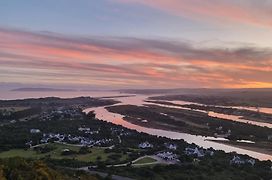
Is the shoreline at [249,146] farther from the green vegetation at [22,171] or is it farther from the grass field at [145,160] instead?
the green vegetation at [22,171]

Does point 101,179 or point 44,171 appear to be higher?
point 44,171

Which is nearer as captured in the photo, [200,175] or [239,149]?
[200,175]

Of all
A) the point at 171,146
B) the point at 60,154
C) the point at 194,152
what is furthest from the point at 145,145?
the point at 60,154

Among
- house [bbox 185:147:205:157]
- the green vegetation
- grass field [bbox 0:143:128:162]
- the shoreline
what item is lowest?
the shoreline

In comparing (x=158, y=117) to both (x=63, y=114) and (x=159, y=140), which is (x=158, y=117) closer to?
(x=63, y=114)

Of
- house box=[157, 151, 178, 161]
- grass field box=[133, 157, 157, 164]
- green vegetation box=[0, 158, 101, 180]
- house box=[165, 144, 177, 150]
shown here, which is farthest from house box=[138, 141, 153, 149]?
green vegetation box=[0, 158, 101, 180]

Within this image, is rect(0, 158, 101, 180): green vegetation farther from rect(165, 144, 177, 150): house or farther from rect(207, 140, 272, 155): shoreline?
rect(207, 140, 272, 155): shoreline

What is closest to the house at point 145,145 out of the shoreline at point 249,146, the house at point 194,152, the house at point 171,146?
the house at point 171,146

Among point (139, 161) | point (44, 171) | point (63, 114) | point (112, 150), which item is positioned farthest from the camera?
point (63, 114)

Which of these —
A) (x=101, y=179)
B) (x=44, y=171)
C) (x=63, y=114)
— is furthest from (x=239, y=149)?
(x=63, y=114)

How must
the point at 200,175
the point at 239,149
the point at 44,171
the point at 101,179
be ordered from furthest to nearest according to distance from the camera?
the point at 239,149 → the point at 200,175 → the point at 101,179 → the point at 44,171

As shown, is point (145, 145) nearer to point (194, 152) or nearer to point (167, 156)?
point (167, 156)
